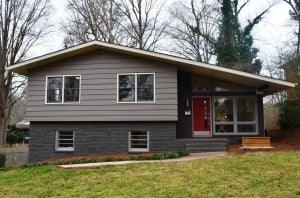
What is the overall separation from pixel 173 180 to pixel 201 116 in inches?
310

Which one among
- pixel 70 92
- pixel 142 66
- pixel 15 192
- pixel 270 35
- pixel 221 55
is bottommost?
pixel 15 192

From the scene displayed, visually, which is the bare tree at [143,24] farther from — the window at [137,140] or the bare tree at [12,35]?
the window at [137,140]

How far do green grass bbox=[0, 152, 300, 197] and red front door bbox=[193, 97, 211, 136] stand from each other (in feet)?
17.4

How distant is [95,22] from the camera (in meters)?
28.8

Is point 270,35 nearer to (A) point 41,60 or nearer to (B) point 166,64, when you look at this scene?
(B) point 166,64

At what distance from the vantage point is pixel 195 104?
600 inches

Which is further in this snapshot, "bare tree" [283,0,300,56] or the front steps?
"bare tree" [283,0,300,56]

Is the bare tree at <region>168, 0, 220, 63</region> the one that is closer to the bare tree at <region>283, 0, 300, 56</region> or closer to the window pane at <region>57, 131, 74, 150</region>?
the bare tree at <region>283, 0, 300, 56</region>

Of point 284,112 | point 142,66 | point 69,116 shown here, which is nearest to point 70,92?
point 69,116

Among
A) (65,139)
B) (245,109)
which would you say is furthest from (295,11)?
(65,139)

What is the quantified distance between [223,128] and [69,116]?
6830 millimetres

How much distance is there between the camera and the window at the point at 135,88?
44.4 ft

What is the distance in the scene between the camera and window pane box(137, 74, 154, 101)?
13500 mm

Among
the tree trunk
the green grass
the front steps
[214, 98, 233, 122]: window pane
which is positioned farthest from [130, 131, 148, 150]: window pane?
the tree trunk
